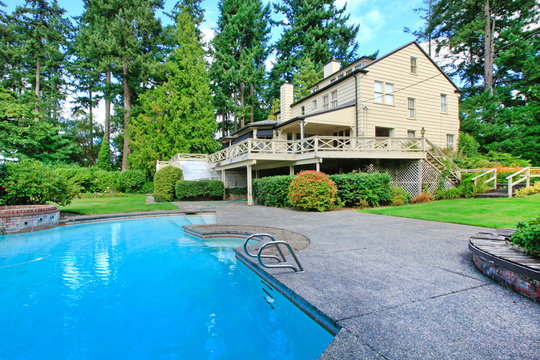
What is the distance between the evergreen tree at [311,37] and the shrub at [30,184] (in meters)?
26.5

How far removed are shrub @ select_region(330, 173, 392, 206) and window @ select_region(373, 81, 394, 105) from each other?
7126 millimetres

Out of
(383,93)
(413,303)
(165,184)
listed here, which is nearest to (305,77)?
(383,93)

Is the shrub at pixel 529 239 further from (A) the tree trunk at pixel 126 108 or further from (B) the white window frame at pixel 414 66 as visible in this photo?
(A) the tree trunk at pixel 126 108

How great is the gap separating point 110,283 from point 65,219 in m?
7.37

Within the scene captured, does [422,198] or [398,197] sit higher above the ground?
[398,197]

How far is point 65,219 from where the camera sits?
33.0ft

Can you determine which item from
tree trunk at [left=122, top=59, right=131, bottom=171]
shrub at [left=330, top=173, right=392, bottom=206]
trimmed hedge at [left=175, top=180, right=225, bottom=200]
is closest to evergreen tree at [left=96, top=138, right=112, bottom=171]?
tree trunk at [left=122, top=59, right=131, bottom=171]

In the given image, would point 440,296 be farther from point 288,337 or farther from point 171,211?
point 171,211

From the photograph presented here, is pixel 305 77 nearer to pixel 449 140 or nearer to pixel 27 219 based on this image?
pixel 449 140

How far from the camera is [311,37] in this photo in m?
30.2

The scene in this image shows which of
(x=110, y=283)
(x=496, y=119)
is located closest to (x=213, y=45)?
(x=496, y=119)

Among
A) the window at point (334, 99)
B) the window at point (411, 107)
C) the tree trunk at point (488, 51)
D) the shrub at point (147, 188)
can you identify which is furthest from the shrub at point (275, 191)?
the tree trunk at point (488, 51)

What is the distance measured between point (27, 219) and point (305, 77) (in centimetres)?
2751

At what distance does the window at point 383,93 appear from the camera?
645 inches
